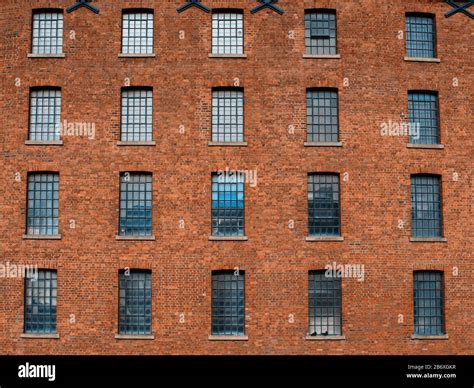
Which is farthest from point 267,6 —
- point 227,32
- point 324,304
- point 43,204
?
point 324,304

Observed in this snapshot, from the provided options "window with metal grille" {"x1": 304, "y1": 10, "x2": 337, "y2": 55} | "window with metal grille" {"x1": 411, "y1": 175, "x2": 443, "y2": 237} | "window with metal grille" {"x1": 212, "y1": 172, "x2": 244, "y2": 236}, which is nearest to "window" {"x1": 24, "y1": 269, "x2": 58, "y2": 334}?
"window with metal grille" {"x1": 212, "y1": 172, "x2": 244, "y2": 236}

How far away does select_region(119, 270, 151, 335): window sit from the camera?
2786 cm

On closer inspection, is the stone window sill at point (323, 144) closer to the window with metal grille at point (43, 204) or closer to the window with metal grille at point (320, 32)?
the window with metal grille at point (320, 32)

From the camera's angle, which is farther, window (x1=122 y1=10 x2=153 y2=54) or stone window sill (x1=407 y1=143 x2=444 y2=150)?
window (x1=122 y1=10 x2=153 y2=54)

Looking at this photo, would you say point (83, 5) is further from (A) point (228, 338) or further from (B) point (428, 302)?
(B) point (428, 302)

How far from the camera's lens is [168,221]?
28250 mm

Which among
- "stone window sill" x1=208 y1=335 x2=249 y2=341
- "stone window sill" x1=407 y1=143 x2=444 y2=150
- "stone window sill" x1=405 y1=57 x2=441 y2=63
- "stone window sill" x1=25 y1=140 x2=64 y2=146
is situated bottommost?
"stone window sill" x1=208 y1=335 x2=249 y2=341

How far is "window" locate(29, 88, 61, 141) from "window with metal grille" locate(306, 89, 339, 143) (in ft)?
29.6

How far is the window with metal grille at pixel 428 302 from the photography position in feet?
92.6

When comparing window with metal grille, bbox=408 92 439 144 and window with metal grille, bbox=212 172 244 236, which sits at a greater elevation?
window with metal grille, bbox=408 92 439 144

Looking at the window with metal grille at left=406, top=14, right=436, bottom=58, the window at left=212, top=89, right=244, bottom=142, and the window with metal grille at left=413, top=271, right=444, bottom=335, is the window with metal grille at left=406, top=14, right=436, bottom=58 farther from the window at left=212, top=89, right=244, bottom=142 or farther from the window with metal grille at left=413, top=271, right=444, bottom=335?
the window with metal grille at left=413, top=271, right=444, bottom=335

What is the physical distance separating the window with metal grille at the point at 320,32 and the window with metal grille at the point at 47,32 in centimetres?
902
